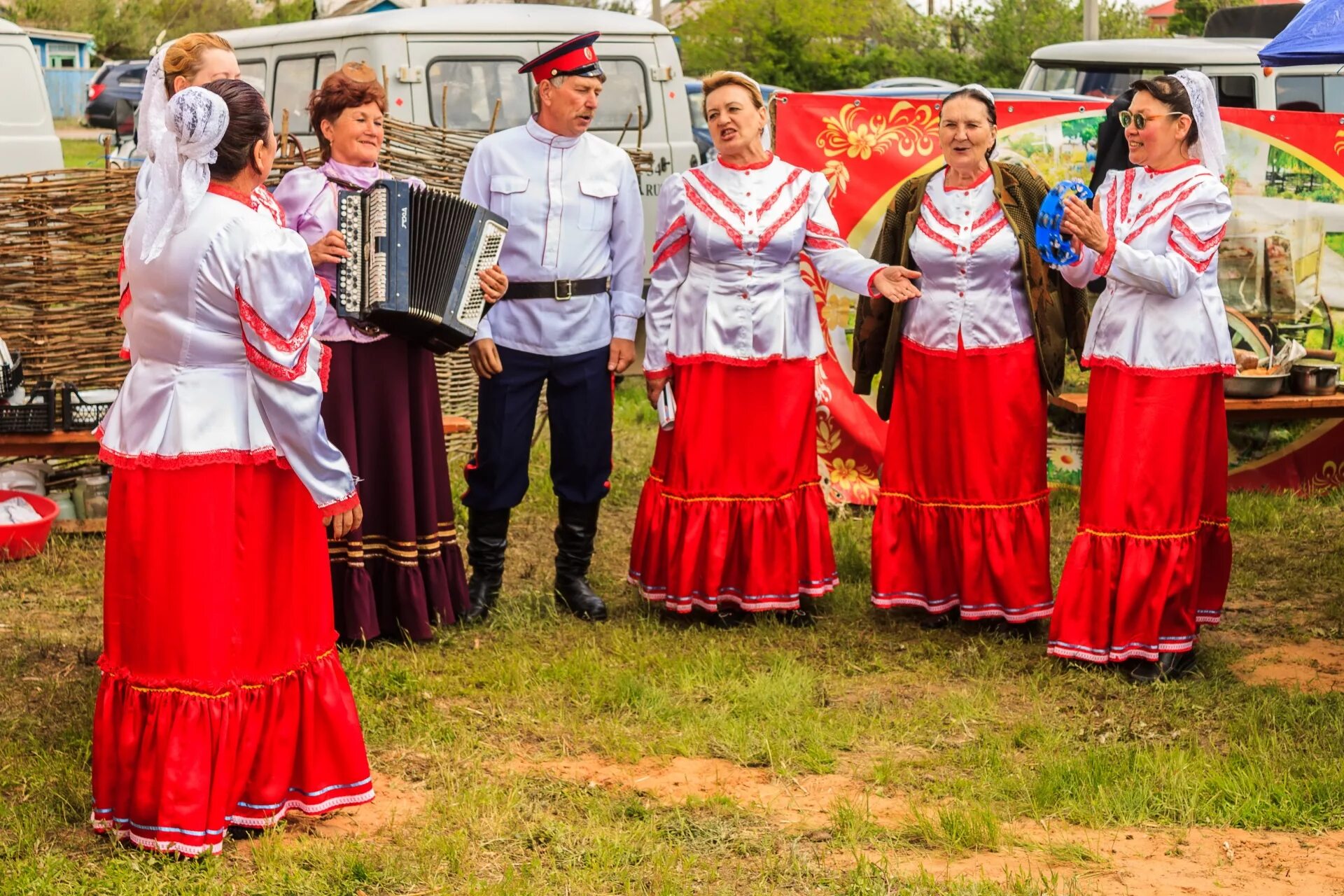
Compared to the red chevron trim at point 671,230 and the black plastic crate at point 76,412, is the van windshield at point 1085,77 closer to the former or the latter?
the red chevron trim at point 671,230

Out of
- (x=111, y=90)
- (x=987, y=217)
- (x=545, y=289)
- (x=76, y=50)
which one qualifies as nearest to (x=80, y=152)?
(x=111, y=90)

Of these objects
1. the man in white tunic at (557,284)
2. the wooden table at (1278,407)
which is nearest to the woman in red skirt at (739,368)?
the man in white tunic at (557,284)

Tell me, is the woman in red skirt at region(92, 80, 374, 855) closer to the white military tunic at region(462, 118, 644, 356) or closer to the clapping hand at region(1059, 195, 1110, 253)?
the white military tunic at region(462, 118, 644, 356)

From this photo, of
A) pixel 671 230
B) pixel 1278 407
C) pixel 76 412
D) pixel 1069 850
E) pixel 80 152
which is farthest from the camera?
pixel 80 152

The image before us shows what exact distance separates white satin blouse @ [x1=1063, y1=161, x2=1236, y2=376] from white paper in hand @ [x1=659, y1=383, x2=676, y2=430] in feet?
5.22

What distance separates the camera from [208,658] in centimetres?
407

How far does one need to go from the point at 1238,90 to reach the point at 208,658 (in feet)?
32.7

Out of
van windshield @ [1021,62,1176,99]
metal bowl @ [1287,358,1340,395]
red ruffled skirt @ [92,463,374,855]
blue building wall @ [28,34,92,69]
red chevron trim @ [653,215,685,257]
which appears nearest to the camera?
red ruffled skirt @ [92,463,374,855]

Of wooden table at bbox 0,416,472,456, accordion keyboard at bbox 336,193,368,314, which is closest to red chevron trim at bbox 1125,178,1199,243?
accordion keyboard at bbox 336,193,368,314

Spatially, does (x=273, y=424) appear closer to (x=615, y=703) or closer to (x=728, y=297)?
(x=615, y=703)

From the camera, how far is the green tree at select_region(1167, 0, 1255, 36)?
1134 inches

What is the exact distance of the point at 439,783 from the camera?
4.81 meters

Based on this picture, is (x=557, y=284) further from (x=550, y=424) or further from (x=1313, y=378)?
(x=1313, y=378)

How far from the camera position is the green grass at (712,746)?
419 centimetres
